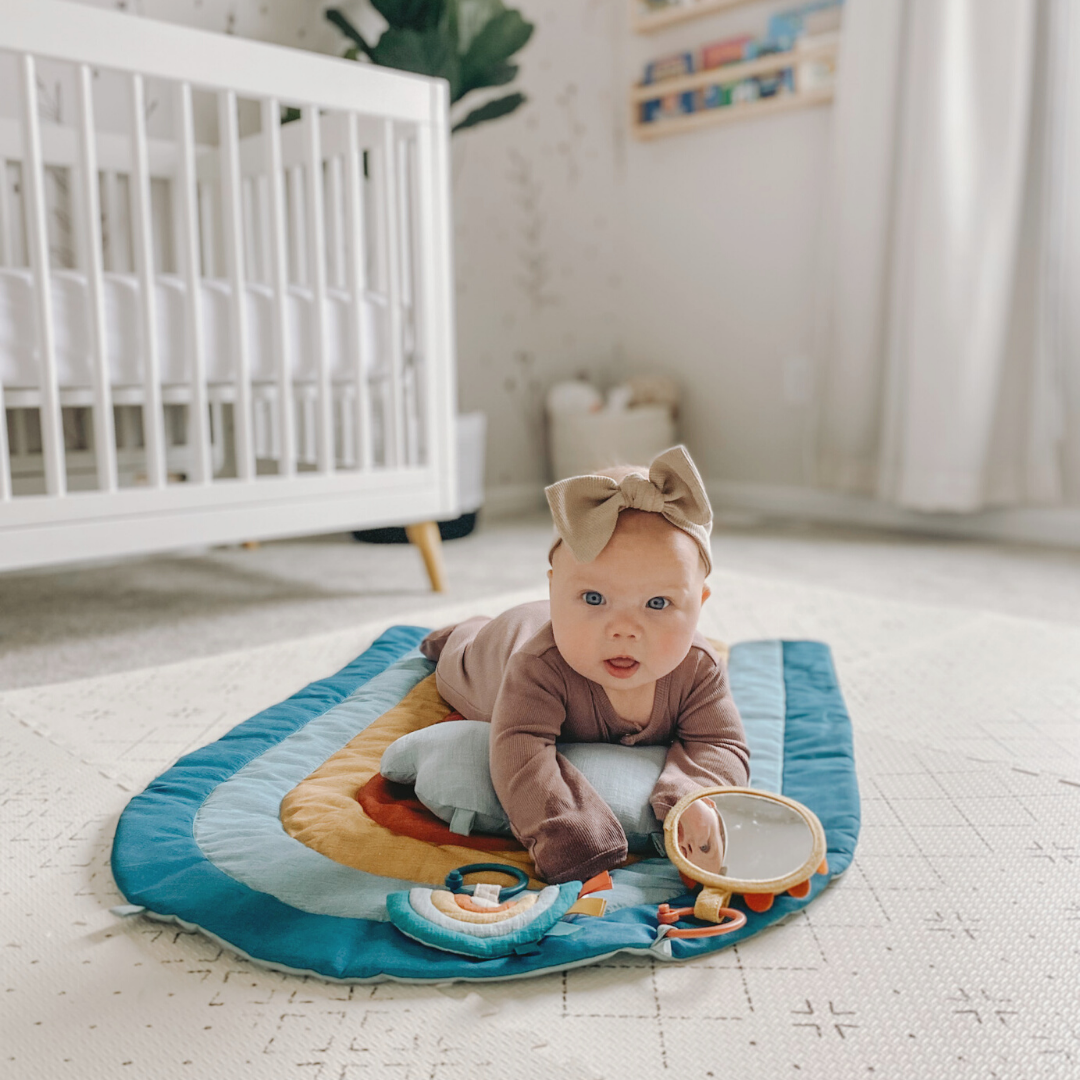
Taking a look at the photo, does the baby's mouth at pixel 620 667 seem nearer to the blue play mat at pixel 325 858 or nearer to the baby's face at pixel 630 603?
the baby's face at pixel 630 603

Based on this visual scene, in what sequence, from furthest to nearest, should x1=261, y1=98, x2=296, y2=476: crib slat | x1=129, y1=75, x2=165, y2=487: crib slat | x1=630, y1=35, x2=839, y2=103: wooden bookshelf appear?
x1=630, y1=35, x2=839, y2=103: wooden bookshelf < x1=261, y1=98, x2=296, y2=476: crib slat < x1=129, y1=75, x2=165, y2=487: crib slat

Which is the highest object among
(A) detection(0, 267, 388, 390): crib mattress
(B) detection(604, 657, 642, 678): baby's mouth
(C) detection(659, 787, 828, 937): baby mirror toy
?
(A) detection(0, 267, 388, 390): crib mattress

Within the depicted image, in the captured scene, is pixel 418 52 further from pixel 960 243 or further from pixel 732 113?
pixel 960 243

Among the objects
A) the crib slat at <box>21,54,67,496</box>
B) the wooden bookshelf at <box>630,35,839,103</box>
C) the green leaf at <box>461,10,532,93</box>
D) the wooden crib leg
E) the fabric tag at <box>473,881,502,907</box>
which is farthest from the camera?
the wooden bookshelf at <box>630,35,839,103</box>

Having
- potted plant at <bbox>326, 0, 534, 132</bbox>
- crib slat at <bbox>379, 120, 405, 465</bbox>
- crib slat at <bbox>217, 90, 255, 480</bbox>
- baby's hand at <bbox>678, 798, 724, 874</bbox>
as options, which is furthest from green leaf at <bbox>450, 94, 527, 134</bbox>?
baby's hand at <bbox>678, 798, 724, 874</bbox>

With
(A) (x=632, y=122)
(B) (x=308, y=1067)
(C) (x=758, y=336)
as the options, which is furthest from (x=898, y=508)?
(B) (x=308, y=1067)

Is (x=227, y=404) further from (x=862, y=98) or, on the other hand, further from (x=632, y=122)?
(x=862, y=98)

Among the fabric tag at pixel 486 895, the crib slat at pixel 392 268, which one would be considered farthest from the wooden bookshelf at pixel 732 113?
the fabric tag at pixel 486 895

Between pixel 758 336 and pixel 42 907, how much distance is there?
234cm

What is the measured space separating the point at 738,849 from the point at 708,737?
0.13 metres

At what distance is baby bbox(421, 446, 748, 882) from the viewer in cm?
78

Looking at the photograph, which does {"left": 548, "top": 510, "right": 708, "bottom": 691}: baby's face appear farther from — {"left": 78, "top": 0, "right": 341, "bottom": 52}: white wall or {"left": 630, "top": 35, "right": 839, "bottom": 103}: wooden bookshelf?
{"left": 630, "top": 35, "right": 839, "bottom": 103}: wooden bookshelf

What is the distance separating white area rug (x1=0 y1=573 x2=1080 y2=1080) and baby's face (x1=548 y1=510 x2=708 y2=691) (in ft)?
0.73

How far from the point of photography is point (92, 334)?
1448mm
